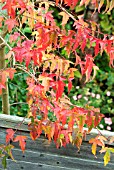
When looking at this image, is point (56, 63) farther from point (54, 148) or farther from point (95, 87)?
point (95, 87)

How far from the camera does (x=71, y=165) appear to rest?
116 inches

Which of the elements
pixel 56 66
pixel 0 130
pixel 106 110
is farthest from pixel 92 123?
pixel 106 110

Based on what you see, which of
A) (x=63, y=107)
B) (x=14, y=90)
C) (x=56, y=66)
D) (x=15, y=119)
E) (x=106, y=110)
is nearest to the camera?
(x=56, y=66)

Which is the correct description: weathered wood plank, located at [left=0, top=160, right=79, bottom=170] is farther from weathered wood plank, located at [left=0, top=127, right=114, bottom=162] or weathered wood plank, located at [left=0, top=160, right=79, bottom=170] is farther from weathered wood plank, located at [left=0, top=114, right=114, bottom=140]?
weathered wood plank, located at [left=0, top=114, right=114, bottom=140]

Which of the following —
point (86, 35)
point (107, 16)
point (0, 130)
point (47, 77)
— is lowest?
point (0, 130)

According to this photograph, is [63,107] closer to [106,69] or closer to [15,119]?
[15,119]

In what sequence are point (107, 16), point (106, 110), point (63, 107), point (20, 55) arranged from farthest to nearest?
point (107, 16) < point (106, 110) < point (63, 107) < point (20, 55)

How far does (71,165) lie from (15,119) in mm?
481

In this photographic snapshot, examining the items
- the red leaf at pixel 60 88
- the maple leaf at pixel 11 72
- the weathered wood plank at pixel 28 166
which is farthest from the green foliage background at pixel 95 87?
the red leaf at pixel 60 88

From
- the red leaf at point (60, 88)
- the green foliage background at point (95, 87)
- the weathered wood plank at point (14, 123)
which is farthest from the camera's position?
the green foliage background at point (95, 87)

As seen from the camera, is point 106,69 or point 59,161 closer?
point 59,161

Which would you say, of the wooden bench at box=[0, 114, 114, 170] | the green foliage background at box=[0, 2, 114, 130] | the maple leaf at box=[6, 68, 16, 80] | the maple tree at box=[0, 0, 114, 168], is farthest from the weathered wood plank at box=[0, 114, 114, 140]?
the green foliage background at box=[0, 2, 114, 130]

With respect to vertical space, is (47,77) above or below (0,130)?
above

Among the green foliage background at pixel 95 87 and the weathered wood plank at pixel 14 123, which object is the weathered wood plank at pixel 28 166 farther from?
the green foliage background at pixel 95 87
